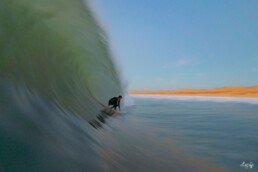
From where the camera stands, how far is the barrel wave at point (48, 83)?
126 centimetres

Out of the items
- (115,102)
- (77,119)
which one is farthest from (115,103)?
(77,119)

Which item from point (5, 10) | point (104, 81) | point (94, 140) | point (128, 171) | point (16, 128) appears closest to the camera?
point (16, 128)

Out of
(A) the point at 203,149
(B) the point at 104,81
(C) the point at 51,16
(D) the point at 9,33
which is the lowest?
(D) the point at 9,33

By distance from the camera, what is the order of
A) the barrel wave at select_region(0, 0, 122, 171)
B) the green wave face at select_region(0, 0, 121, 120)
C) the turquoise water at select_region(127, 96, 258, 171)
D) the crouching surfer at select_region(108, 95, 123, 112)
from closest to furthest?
the barrel wave at select_region(0, 0, 122, 171) → the green wave face at select_region(0, 0, 121, 120) → the turquoise water at select_region(127, 96, 258, 171) → the crouching surfer at select_region(108, 95, 123, 112)

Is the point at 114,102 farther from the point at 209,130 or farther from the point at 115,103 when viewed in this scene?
the point at 209,130

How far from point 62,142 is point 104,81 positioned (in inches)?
54.4

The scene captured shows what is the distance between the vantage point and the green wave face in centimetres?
151

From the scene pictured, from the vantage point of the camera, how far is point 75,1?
1.74 metres

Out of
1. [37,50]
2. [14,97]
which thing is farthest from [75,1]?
[14,97]

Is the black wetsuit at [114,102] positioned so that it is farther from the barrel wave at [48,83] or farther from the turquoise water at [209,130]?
the turquoise water at [209,130]

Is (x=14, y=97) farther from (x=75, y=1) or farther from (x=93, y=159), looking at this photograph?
(x=75, y=1)

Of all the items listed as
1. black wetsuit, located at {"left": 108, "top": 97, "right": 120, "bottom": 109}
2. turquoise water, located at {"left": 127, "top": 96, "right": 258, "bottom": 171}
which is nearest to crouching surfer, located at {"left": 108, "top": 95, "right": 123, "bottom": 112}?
black wetsuit, located at {"left": 108, "top": 97, "right": 120, "bottom": 109}

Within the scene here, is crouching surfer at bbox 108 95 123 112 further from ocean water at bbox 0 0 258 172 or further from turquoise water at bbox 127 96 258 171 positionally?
turquoise water at bbox 127 96 258 171

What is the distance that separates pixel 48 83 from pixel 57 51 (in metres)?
0.26
